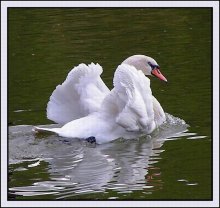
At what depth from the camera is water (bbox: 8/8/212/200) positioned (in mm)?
8477

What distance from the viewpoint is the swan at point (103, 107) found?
9.80m

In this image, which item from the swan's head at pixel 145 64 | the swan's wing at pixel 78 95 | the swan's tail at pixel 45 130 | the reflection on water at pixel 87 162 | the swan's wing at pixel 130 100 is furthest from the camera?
the swan's head at pixel 145 64

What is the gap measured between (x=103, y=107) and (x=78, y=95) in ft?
1.95

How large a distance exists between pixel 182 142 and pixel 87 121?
1.22m

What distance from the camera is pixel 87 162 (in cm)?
936

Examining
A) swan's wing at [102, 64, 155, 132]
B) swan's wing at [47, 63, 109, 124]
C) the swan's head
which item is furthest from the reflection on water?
the swan's head

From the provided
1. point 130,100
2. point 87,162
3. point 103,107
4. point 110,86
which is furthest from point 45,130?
point 110,86

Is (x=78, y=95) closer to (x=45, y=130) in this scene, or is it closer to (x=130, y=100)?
(x=45, y=130)

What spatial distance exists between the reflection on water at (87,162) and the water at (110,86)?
1 cm

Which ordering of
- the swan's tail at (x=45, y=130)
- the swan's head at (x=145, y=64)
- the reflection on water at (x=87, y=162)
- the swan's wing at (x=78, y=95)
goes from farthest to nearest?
the swan's head at (x=145, y=64) → the swan's wing at (x=78, y=95) → the swan's tail at (x=45, y=130) → the reflection on water at (x=87, y=162)

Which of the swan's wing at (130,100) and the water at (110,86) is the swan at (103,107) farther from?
the water at (110,86)

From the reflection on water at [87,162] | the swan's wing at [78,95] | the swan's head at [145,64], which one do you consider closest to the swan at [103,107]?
the swan's wing at [78,95]

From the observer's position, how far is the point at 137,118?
995cm

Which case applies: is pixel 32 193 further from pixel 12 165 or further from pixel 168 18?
pixel 168 18
